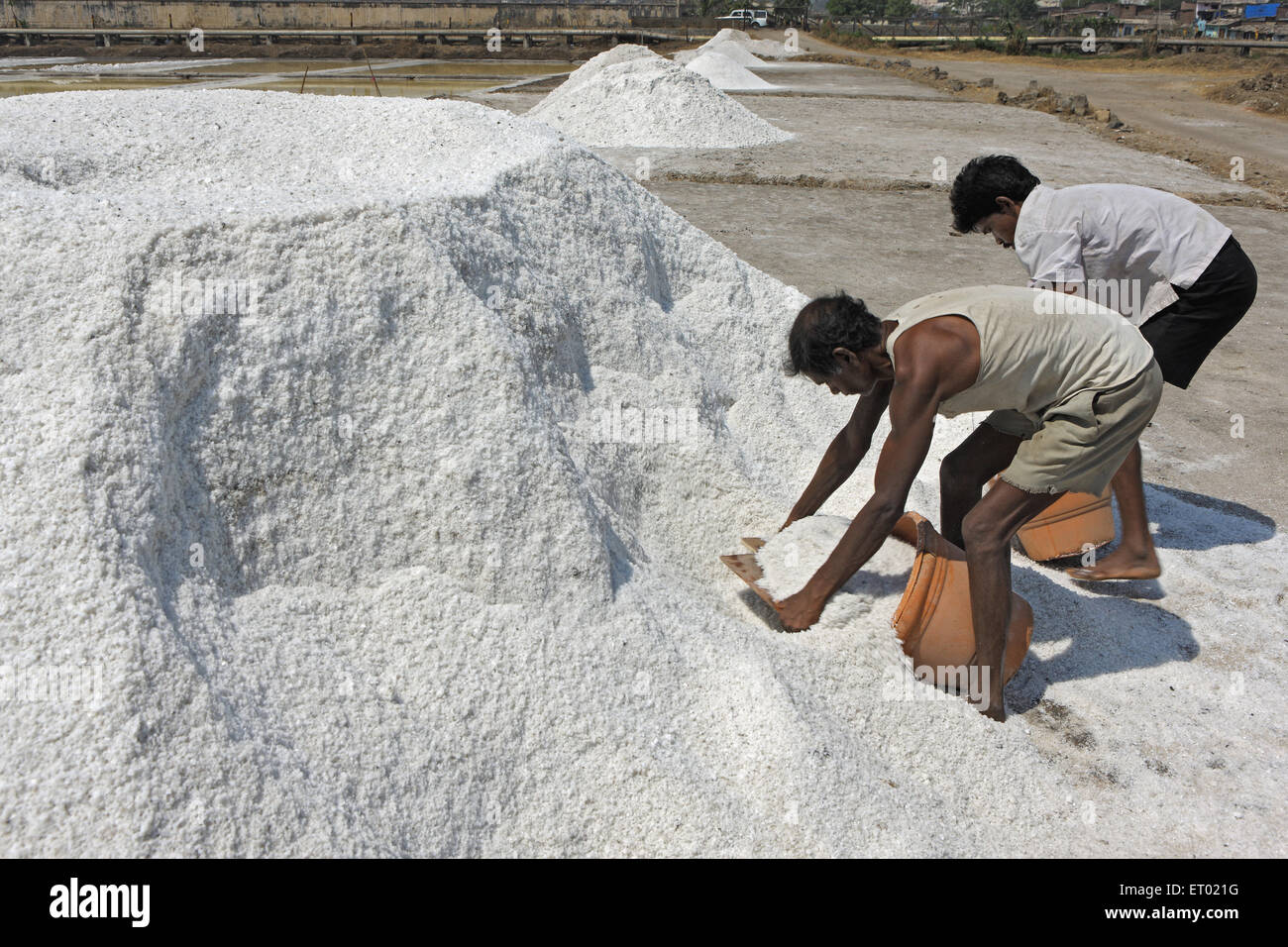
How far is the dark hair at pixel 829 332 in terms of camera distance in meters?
2.28

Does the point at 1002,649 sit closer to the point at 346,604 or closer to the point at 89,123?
the point at 346,604

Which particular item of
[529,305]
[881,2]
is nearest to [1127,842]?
[529,305]


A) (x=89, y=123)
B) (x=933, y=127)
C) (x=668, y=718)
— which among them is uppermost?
(x=933, y=127)

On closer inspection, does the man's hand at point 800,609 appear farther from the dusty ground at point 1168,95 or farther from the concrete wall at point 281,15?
the concrete wall at point 281,15

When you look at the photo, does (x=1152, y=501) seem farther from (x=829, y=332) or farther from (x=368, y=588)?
(x=368, y=588)

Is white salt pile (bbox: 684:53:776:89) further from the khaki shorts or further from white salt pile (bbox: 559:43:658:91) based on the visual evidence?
the khaki shorts

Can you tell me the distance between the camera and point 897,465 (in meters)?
2.20

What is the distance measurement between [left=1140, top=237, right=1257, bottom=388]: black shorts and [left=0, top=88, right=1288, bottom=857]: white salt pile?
0.86 meters

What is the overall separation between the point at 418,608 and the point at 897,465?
45.9 inches

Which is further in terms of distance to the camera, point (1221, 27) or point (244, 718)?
point (1221, 27)

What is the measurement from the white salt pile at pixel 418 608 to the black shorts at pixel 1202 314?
0.86 metres

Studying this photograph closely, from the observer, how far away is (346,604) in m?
2.23

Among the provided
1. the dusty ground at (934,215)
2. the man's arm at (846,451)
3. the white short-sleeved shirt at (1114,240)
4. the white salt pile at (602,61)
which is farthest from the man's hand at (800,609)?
the white salt pile at (602,61)

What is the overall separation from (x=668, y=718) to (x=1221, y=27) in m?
45.3
